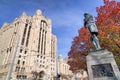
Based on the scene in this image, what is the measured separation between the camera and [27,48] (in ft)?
179

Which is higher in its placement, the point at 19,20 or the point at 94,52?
the point at 19,20

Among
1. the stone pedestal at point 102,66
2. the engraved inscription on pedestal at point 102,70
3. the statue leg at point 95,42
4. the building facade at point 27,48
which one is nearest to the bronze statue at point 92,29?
the statue leg at point 95,42

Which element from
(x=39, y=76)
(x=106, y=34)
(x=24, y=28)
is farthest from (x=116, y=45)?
(x=24, y=28)

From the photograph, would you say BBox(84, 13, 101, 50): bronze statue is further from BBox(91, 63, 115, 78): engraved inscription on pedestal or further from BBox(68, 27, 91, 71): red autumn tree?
BBox(68, 27, 91, 71): red autumn tree

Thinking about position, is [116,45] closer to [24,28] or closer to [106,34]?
[106,34]

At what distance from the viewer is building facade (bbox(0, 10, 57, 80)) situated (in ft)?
155

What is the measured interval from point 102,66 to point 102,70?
294 mm

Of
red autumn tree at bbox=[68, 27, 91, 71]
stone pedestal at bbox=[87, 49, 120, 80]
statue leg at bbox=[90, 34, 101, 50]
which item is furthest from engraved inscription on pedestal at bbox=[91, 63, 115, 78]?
red autumn tree at bbox=[68, 27, 91, 71]

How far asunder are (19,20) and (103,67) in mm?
60321

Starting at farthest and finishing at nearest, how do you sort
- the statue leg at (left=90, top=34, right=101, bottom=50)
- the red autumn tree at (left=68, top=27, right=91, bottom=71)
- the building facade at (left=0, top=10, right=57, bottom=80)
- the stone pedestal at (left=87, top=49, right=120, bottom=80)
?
the building facade at (left=0, top=10, right=57, bottom=80) → the red autumn tree at (left=68, top=27, right=91, bottom=71) → the statue leg at (left=90, top=34, right=101, bottom=50) → the stone pedestal at (left=87, top=49, right=120, bottom=80)

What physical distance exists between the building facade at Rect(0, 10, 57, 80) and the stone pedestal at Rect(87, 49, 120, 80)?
40.7m

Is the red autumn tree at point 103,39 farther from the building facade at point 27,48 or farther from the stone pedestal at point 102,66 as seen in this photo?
the building facade at point 27,48

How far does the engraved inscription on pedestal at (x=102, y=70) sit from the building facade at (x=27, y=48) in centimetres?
4101

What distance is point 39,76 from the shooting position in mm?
50500
